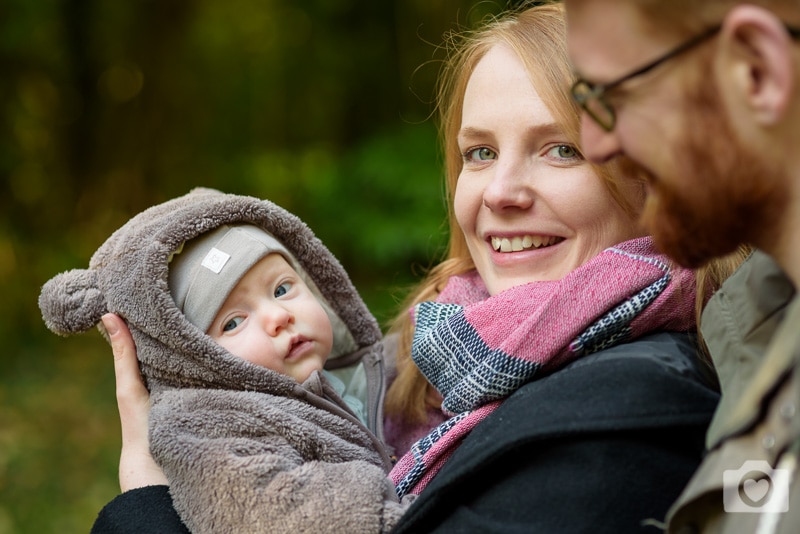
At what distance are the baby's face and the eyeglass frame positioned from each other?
3.29 ft

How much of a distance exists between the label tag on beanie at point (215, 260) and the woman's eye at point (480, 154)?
639 mm

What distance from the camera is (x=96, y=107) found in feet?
27.5

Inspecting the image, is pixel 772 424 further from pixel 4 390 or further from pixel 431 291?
pixel 4 390

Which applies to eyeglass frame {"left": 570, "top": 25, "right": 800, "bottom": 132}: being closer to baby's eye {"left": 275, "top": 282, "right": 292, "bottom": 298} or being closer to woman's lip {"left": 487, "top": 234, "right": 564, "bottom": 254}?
woman's lip {"left": 487, "top": 234, "right": 564, "bottom": 254}

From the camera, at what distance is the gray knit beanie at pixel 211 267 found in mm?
2076

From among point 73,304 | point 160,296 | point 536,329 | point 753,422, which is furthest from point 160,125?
point 753,422

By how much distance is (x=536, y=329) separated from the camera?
5.74ft

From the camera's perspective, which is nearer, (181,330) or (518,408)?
(518,408)

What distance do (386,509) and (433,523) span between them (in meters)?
0.14

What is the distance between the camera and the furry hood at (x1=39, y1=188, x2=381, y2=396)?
2.03 metres

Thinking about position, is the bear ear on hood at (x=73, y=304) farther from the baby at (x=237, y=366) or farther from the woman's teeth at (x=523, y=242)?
the woman's teeth at (x=523, y=242)

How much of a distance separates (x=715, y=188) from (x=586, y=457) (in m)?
0.53

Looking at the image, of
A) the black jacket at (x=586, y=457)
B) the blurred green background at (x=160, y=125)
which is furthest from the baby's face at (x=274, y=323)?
the blurred green background at (x=160, y=125)

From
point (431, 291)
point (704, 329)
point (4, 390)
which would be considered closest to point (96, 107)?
point (4, 390)
